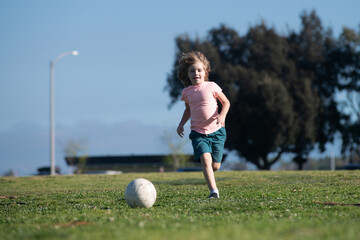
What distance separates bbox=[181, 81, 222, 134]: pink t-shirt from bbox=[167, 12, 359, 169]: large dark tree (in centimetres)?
3165

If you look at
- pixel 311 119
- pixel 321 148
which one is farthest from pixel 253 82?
pixel 321 148

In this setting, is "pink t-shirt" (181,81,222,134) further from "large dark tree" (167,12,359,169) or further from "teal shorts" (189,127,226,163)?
"large dark tree" (167,12,359,169)

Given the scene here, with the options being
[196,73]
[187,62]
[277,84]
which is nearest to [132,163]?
[277,84]

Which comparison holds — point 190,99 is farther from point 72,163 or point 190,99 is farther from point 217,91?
point 72,163

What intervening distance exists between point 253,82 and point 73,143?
115 ft

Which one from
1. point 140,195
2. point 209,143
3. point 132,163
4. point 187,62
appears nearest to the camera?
point 140,195

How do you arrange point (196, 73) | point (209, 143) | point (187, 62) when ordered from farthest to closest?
point (187, 62), point (196, 73), point (209, 143)

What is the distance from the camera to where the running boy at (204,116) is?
27.8ft

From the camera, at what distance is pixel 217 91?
898 centimetres

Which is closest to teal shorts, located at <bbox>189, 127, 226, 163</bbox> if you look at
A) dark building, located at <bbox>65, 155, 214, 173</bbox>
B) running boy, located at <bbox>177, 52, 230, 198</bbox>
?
running boy, located at <bbox>177, 52, 230, 198</bbox>

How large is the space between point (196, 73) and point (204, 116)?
2.93ft

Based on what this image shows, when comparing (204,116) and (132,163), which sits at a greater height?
(204,116)

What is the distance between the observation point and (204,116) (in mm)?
8703

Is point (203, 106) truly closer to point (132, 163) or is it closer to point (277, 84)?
point (277, 84)
